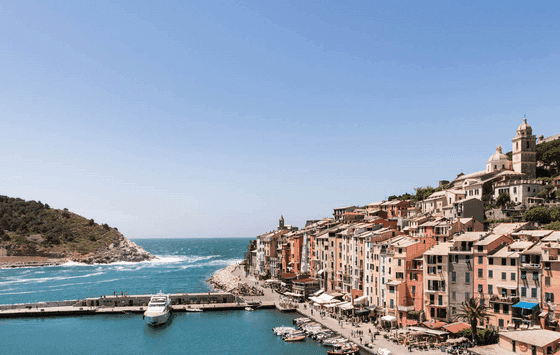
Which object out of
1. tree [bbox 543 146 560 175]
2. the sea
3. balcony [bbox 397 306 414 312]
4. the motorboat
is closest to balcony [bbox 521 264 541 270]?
balcony [bbox 397 306 414 312]

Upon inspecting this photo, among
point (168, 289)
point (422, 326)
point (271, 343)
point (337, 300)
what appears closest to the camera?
point (422, 326)

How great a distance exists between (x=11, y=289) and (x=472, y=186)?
134 m

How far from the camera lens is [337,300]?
8431 centimetres

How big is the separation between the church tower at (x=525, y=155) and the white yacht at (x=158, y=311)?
8993 cm

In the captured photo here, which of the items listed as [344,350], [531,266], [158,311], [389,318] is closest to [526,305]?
[531,266]

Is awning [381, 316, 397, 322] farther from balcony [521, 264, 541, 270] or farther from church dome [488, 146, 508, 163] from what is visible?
church dome [488, 146, 508, 163]

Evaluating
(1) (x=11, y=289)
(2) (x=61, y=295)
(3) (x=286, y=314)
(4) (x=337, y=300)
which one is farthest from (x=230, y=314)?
(1) (x=11, y=289)

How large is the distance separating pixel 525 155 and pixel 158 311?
94.5 meters

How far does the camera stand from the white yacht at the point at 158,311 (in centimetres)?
8025

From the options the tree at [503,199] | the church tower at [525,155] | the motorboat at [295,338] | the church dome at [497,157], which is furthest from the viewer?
the church dome at [497,157]

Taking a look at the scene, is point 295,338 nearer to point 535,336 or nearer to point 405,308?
point 405,308

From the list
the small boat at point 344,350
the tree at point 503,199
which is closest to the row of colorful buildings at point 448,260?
the tree at point 503,199

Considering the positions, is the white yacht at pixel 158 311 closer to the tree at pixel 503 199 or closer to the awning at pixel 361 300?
the awning at pixel 361 300

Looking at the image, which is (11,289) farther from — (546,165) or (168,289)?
(546,165)
